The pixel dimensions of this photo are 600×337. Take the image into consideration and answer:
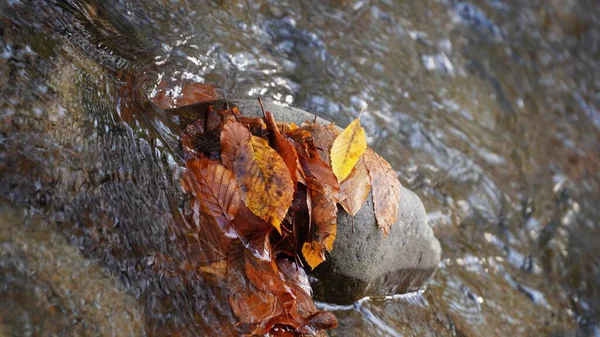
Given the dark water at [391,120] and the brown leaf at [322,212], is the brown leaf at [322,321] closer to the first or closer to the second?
the dark water at [391,120]

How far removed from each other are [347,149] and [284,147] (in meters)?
0.33

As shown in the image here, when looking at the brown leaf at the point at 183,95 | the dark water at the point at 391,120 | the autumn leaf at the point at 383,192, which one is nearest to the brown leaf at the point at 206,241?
the dark water at the point at 391,120

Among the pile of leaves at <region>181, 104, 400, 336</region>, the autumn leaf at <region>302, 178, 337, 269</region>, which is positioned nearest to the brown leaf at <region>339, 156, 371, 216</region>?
the pile of leaves at <region>181, 104, 400, 336</region>

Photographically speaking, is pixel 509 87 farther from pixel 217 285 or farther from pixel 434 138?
pixel 217 285

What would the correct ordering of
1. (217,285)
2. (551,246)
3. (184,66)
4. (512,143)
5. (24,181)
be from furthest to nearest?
1. (512,143)
2. (551,246)
3. (184,66)
4. (217,285)
5. (24,181)

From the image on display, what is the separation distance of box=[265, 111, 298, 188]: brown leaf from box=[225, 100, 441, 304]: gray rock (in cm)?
26

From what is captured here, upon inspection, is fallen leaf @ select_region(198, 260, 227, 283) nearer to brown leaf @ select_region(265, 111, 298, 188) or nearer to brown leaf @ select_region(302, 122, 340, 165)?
brown leaf @ select_region(265, 111, 298, 188)

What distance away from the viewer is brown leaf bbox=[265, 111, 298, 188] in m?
2.77

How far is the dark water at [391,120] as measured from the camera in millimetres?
2555

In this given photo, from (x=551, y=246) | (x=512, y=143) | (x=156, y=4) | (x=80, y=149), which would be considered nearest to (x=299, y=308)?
(x=80, y=149)

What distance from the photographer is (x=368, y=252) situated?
3.14 metres

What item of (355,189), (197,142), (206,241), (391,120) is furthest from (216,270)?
(391,120)

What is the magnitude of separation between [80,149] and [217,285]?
0.80m

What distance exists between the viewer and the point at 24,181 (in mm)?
2445
